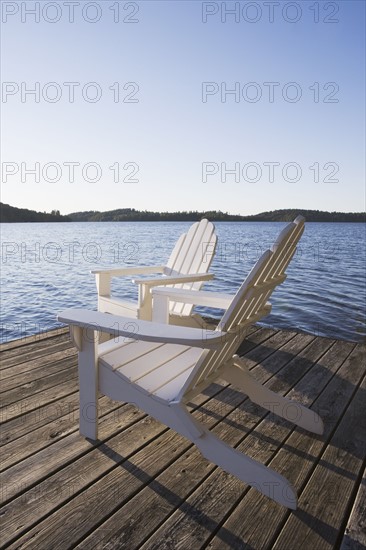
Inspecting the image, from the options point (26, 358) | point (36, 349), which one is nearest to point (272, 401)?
point (26, 358)

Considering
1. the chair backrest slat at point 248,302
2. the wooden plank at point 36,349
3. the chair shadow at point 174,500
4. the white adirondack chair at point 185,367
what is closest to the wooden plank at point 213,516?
the chair shadow at point 174,500

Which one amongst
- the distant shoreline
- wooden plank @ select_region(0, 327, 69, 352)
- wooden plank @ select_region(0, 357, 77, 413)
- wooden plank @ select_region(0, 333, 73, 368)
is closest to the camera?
wooden plank @ select_region(0, 357, 77, 413)

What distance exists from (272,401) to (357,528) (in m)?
0.69

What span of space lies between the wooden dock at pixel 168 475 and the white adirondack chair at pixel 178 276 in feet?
2.25

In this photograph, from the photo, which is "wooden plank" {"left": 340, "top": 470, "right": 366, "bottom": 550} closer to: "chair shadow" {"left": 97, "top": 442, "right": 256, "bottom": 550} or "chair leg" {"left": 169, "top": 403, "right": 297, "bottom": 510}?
"chair leg" {"left": 169, "top": 403, "right": 297, "bottom": 510}

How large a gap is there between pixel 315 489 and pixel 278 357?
152 centimetres

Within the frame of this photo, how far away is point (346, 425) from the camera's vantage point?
2047mm

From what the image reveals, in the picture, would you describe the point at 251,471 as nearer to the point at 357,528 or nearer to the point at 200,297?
the point at 357,528

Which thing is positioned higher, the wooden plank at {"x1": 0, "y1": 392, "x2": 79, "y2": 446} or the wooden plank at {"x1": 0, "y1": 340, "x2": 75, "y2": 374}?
the wooden plank at {"x1": 0, "y1": 340, "x2": 75, "y2": 374}

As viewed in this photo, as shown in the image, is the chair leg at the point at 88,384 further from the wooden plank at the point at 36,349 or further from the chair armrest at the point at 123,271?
the chair armrest at the point at 123,271

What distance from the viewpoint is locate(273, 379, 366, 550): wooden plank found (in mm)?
1284

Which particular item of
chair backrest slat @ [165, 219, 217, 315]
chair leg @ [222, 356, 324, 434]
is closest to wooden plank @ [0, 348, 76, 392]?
chair backrest slat @ [165, 219, 217, 315]

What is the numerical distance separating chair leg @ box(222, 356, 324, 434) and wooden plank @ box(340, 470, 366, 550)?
1.49 feet

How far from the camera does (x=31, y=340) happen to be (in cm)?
321
